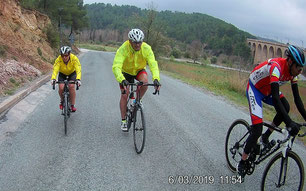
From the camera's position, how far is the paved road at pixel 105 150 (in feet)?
12.4

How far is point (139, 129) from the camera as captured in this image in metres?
4.90

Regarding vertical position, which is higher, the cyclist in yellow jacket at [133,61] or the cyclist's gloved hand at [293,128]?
the cyclist in yellow jacket at [133,61]

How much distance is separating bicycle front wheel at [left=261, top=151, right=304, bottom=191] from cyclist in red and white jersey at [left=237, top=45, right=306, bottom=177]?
324mm

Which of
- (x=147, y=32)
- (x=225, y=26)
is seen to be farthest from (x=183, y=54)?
(x=147, y=32)

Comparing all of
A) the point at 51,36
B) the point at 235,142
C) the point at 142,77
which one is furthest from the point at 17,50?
the point at 235,142

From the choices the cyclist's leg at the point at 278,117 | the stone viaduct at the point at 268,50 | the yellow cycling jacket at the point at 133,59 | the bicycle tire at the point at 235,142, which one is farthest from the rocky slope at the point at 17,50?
the stone viaduct at the point at 268,50

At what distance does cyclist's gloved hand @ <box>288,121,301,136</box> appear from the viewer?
10.2ft

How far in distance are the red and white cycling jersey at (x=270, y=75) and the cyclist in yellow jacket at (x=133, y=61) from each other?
1642 millimetres

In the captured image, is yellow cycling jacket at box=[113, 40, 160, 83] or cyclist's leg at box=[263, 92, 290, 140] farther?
yellow cycling jacket at box=[113, 40, 160, 83]

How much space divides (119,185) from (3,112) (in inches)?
182

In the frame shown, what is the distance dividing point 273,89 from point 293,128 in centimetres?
56

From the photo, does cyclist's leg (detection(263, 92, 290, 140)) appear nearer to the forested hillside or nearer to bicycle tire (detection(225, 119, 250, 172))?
bicycle tire (detection(225, 119, 250, 172))

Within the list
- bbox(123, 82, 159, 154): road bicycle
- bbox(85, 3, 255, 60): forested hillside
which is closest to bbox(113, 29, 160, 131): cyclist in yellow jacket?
bbox(123, 82, 159, 154): road bicycle

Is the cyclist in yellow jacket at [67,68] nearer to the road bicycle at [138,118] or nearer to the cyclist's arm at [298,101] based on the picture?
the road bicycle at [138,118]
